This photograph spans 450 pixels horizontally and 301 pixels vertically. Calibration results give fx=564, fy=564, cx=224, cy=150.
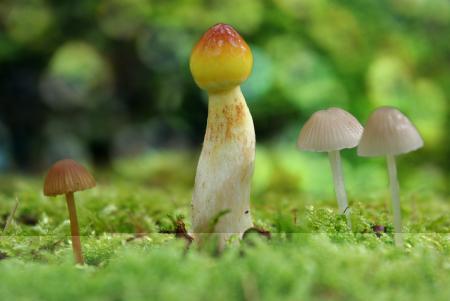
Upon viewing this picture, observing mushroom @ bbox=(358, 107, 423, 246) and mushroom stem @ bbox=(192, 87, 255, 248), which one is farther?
mushroom stem @ bbox=(192, 87, 255, 248)

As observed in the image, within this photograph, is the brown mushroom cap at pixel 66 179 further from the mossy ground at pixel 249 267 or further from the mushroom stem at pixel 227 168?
the mushroom stem at pixel 227 168

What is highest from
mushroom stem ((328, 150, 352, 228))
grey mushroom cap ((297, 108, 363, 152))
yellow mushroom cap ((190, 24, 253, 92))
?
yellow mushroom cap ((190, 24, 253, 92))

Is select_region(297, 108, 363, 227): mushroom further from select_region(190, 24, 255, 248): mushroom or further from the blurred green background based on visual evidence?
the blurred green background

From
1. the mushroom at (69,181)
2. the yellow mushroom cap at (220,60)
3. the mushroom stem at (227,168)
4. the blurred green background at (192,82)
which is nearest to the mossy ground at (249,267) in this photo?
the mushroom at (69,181)

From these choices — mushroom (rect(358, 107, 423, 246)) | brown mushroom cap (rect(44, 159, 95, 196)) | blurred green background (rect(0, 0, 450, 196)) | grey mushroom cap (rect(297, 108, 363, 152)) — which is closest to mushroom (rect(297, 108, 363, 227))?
grey mushroom cap (rect(297, 108, 363, 152))

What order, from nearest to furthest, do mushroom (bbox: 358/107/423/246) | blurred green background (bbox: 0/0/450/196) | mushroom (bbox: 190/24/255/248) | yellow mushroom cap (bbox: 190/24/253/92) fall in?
mushroom (bbox: 358/107/423/246) < yellow mushroom cap (bbox: 190/24/253/92) < mushroom (bbox: 190/24/255/248) < blurred green background (bbox: 0/0/450/196)

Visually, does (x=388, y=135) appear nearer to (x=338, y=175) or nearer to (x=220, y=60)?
(x=338, y=175)

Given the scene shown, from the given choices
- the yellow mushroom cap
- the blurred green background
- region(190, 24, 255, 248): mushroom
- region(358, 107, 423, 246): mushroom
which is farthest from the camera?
the blurred green background
